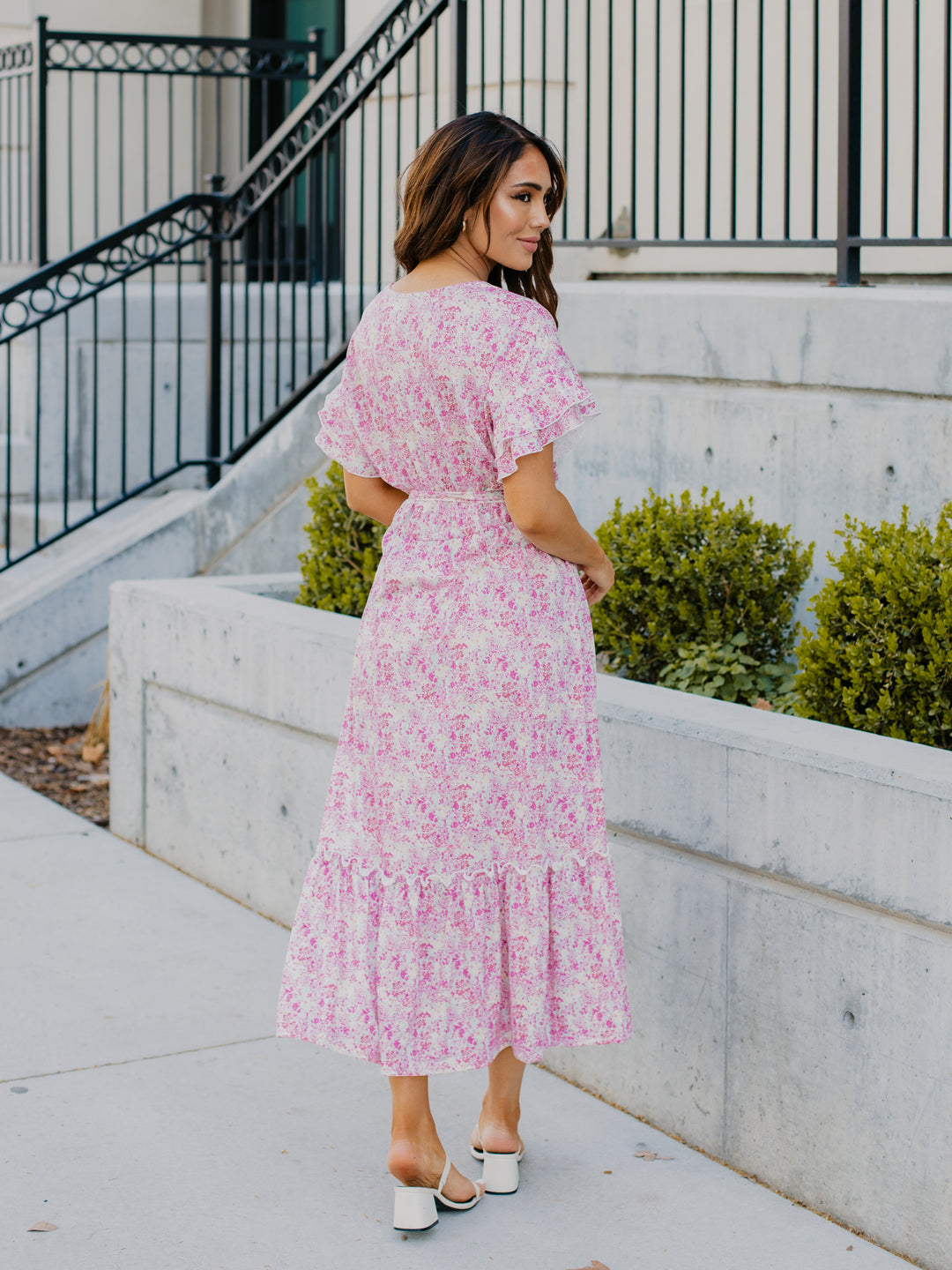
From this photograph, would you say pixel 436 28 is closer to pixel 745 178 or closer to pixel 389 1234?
pixel 745 178

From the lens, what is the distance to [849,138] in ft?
16.1

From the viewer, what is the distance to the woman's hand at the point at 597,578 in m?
3.23

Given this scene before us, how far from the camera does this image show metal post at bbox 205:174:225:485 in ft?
25.9

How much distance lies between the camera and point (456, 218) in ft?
10.0

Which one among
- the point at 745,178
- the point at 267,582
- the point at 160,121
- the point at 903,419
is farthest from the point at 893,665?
the point at 160,121

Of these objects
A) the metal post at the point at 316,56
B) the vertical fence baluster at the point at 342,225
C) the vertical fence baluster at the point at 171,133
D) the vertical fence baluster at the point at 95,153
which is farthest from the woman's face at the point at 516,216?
the vertical fence baluster at the point at 171,133

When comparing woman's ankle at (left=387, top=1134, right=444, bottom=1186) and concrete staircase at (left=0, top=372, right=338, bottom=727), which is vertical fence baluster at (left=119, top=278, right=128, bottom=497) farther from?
woman's ankle at (left=387, top=1134, right=444, bottom=1186)

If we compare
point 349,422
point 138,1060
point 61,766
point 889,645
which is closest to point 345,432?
point 349,422

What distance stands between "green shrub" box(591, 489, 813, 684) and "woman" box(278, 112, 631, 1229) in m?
1.19

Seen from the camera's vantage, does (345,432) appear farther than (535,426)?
Yes

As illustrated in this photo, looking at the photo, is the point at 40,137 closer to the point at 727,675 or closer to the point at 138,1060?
the point at 727,675

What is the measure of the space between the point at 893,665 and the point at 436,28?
171 inches

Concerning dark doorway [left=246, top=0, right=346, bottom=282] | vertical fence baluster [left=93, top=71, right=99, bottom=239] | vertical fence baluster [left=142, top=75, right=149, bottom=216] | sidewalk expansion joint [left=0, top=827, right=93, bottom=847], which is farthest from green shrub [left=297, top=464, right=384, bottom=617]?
vertical fence baluster [left=142, top=75, right=149, bottom=216]

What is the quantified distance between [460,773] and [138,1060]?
4.63 feet
